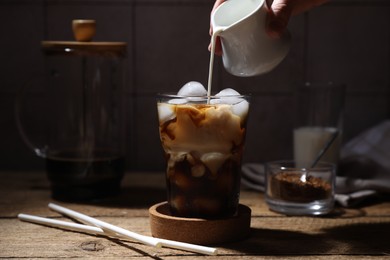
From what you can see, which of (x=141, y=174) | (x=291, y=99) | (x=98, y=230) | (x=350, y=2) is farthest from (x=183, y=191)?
(x=350, y=2)

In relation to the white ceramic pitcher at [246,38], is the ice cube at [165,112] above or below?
below

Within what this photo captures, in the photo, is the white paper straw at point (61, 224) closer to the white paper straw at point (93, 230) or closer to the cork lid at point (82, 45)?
the white paper straw at point (93, 230)

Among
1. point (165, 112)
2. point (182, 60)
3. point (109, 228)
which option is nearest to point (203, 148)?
point (165, 112)

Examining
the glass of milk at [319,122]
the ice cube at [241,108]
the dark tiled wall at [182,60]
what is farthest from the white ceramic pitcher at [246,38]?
the dark tiled wall at [182,60]

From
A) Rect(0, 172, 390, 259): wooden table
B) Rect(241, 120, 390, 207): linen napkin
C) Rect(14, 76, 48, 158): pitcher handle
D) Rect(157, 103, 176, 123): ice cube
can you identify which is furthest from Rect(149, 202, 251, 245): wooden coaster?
Rect(14, 76, 48, 158): pitcher handle

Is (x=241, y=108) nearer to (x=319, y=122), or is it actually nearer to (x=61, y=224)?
(x=61, y=224)
